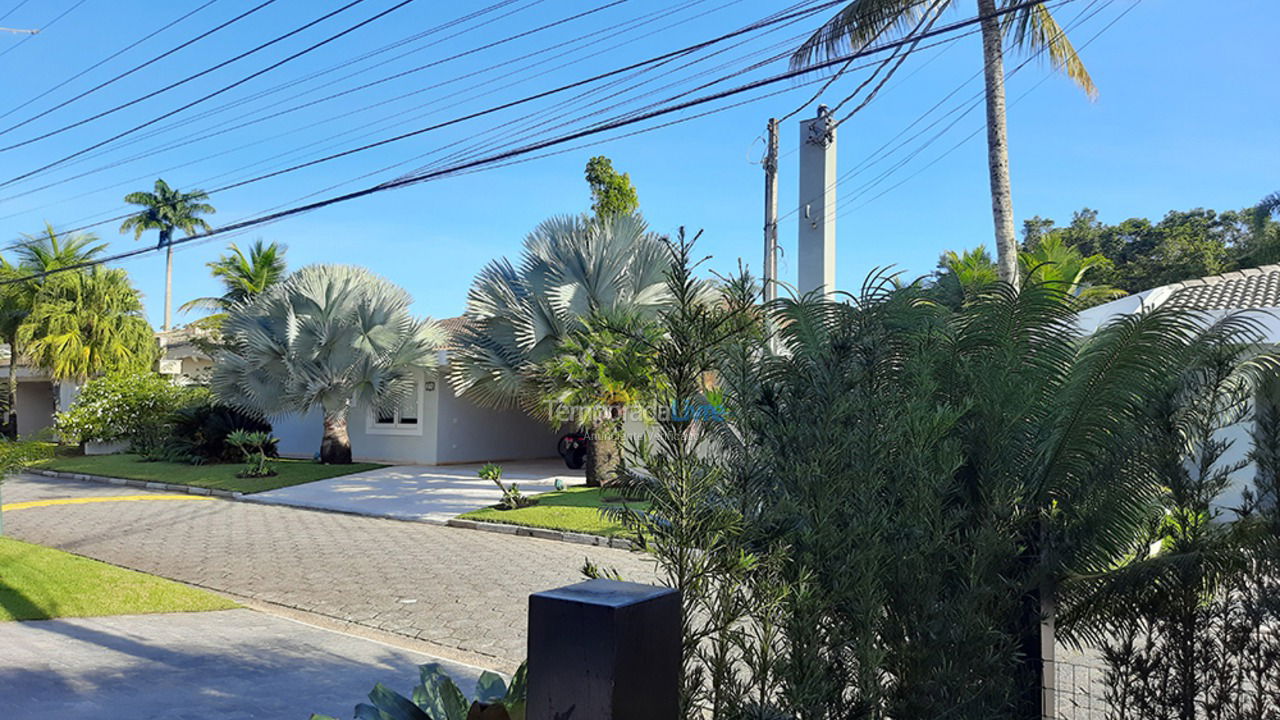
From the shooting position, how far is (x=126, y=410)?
1006 inches

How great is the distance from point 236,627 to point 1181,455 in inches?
281

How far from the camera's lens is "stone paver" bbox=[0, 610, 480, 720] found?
530 centimetres

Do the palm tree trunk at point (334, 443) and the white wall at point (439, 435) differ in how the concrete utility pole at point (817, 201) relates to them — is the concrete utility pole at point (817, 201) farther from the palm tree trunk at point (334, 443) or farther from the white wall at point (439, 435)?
the palm tree trunk at point (334, 443)

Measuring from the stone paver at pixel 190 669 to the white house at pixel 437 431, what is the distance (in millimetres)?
14424

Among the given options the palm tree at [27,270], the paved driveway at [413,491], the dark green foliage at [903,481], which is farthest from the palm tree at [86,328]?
the dark green foliage at [903,481]

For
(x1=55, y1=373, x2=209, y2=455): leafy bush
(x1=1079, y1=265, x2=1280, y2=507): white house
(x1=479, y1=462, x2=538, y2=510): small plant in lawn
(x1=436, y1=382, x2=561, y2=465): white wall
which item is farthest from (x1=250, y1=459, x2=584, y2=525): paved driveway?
(x1=1079, y1=265, x2=1280, y2=507): white house

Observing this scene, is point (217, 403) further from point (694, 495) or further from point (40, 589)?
point (694, 495)

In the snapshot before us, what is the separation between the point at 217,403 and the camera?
23719mm

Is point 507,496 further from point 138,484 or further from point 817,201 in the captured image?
point 138,484

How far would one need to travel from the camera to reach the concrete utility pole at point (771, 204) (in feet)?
57.8

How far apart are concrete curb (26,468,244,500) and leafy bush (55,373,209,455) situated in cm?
251

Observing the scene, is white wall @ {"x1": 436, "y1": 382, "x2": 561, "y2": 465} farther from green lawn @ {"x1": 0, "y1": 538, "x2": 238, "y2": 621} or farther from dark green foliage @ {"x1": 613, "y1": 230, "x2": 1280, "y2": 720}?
dark green foliage @ {"x1": 613, "y1": 230, "x2": 1280, "y2": 720}

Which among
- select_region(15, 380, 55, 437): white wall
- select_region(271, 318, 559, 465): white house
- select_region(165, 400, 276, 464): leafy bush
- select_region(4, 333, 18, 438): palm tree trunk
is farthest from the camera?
select_region(15, 380, 55, 437): white wall

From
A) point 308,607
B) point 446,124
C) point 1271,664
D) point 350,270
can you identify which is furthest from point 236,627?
point 350,270
